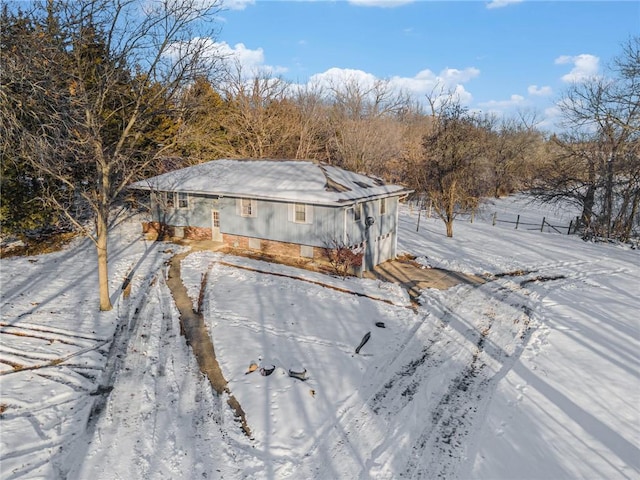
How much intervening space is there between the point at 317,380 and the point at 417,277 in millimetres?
9139

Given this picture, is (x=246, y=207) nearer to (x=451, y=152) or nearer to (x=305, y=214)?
(x=305, y=214)

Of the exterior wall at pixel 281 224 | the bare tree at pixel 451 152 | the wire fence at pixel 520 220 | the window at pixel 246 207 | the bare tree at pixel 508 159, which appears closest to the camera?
the exterior wall at pixel 281 224

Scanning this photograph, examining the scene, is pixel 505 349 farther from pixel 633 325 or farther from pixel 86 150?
pixel 86 150

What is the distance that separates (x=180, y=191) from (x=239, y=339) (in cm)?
1096

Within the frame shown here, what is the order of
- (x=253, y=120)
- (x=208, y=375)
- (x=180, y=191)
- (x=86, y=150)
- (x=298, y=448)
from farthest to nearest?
1. (x=253, y=120)
2. (x=180, y=191)
3. (x=86, y=150)
4. (x=208, y=375)
5. (x=298, y=448)

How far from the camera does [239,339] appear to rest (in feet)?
32.6

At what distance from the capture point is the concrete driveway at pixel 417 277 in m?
15.3

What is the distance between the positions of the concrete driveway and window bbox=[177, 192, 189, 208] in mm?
9462

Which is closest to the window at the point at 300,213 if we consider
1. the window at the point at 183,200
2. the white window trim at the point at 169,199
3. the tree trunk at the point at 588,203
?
the window at the point at 183,200

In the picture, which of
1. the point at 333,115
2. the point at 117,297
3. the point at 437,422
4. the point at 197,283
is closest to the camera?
the point at 437,422

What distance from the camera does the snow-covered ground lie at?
20.7ft

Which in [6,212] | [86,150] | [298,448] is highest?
[86,150]

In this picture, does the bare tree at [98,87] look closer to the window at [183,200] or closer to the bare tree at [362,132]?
the window at [183,200]

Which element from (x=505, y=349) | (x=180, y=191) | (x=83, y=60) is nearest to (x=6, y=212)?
(x=180, y=191)
